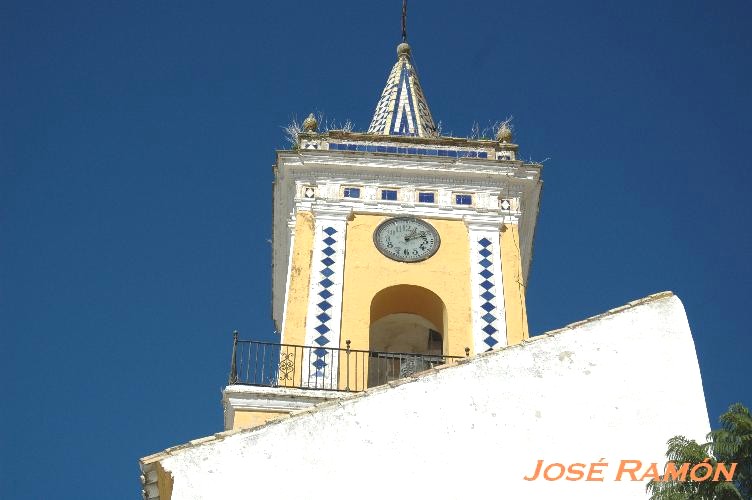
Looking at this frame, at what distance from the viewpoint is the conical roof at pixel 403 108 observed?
20.8 meters

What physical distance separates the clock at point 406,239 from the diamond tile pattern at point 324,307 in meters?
0.65

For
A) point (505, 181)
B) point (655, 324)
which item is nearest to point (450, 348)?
point (505, 181)

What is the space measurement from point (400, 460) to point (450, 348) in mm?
6951

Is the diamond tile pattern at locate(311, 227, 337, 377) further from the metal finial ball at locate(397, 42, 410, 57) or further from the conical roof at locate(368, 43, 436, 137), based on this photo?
the metal finial ball at locate(397, 42, 410, 57)

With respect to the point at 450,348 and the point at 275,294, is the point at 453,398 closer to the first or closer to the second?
the point at 450,348

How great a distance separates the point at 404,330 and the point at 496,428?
894 centimetres

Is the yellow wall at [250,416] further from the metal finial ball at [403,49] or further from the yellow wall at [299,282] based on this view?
the metal finial ball at [403,49]

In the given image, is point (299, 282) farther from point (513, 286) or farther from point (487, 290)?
point (513, 286)

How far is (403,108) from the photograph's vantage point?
843 inches

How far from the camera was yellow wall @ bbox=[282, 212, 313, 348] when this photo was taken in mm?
16469

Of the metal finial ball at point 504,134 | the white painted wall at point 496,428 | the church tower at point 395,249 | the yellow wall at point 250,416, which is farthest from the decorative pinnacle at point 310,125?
the white painted wall at point 496,428

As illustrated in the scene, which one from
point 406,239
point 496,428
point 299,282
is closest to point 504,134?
point 406,239

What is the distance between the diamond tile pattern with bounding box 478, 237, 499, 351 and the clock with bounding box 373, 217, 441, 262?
664 mm

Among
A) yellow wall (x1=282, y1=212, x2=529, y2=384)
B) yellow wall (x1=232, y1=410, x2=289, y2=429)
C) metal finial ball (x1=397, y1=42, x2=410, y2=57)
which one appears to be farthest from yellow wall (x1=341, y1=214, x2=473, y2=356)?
metal finial ball (x1=397, y1=42, x2=410, y2=57)
